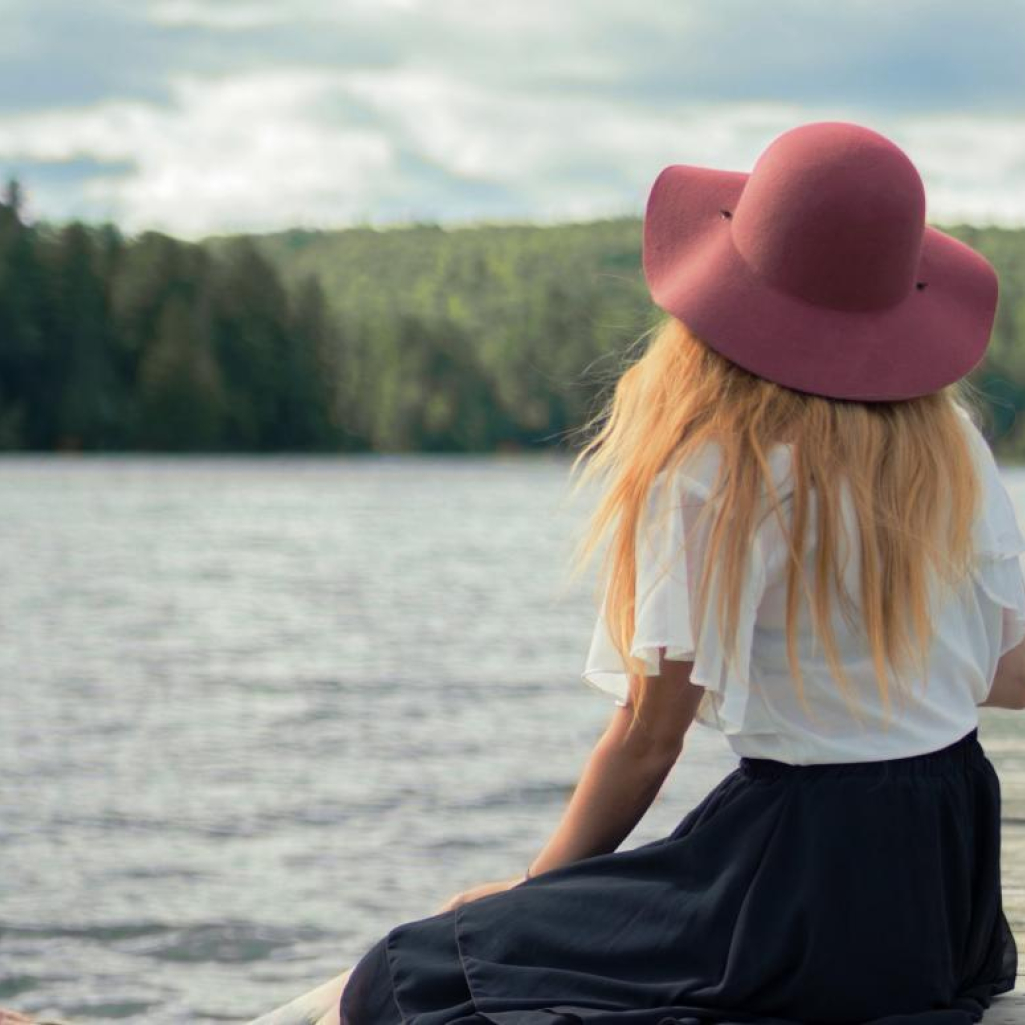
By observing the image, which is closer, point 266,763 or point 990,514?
point 990,514

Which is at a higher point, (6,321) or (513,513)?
(6,321)

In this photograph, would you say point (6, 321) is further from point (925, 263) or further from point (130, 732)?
point (925, 263)

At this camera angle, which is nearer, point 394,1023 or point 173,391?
point 394,1023

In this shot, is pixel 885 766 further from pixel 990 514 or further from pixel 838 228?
pixel 838 228

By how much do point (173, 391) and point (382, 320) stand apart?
2648cm

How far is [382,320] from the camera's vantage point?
102812 millimetres

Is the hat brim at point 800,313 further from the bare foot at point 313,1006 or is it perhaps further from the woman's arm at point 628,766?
the bare foot at point 313,1006

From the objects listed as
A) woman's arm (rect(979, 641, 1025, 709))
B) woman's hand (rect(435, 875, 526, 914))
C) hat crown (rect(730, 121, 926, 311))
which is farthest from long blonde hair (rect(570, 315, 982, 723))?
woman's hand (rect(435, 875, 526, 914))

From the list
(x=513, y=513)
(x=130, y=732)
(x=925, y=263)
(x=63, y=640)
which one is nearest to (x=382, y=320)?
(x=513, y=513)

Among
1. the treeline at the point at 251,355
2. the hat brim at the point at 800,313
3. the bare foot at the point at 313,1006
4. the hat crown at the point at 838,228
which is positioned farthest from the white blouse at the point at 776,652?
the treeline at the point at 251,355

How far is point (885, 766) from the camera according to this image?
2074mm

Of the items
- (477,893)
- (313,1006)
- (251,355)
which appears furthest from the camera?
(251,355)

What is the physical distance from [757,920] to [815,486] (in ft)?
1.63

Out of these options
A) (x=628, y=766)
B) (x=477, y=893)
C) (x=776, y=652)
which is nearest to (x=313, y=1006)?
(x=477, y=893)
